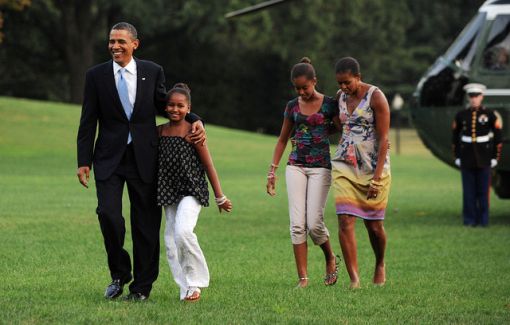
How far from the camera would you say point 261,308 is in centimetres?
868

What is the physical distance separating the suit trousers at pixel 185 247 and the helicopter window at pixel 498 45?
10.1m

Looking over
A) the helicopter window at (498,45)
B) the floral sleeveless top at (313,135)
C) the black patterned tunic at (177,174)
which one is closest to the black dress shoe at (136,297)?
the black patterned tunic at (177,174)

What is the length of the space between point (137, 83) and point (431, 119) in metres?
10.4

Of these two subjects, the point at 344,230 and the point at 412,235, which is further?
the point at 412,235

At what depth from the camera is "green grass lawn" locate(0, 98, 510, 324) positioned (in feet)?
27.5

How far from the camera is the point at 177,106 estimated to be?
8836mm

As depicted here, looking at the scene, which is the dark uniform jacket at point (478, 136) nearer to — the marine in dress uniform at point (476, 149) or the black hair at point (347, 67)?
the marine in dress uniform at point (476, 149)

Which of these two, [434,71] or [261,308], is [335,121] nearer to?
[261,308]

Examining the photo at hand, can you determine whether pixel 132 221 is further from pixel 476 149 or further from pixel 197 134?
pixel 476 149

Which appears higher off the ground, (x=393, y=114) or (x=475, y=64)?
(x=475, y=64)

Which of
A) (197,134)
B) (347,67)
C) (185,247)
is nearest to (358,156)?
(347,67)

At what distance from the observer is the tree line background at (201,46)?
160 feet

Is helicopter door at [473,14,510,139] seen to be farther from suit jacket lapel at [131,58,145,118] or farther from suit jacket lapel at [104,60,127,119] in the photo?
suit jacket lapel at [104,60,127,119]

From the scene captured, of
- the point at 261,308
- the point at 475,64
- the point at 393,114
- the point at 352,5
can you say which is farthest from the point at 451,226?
the point at 393,114
